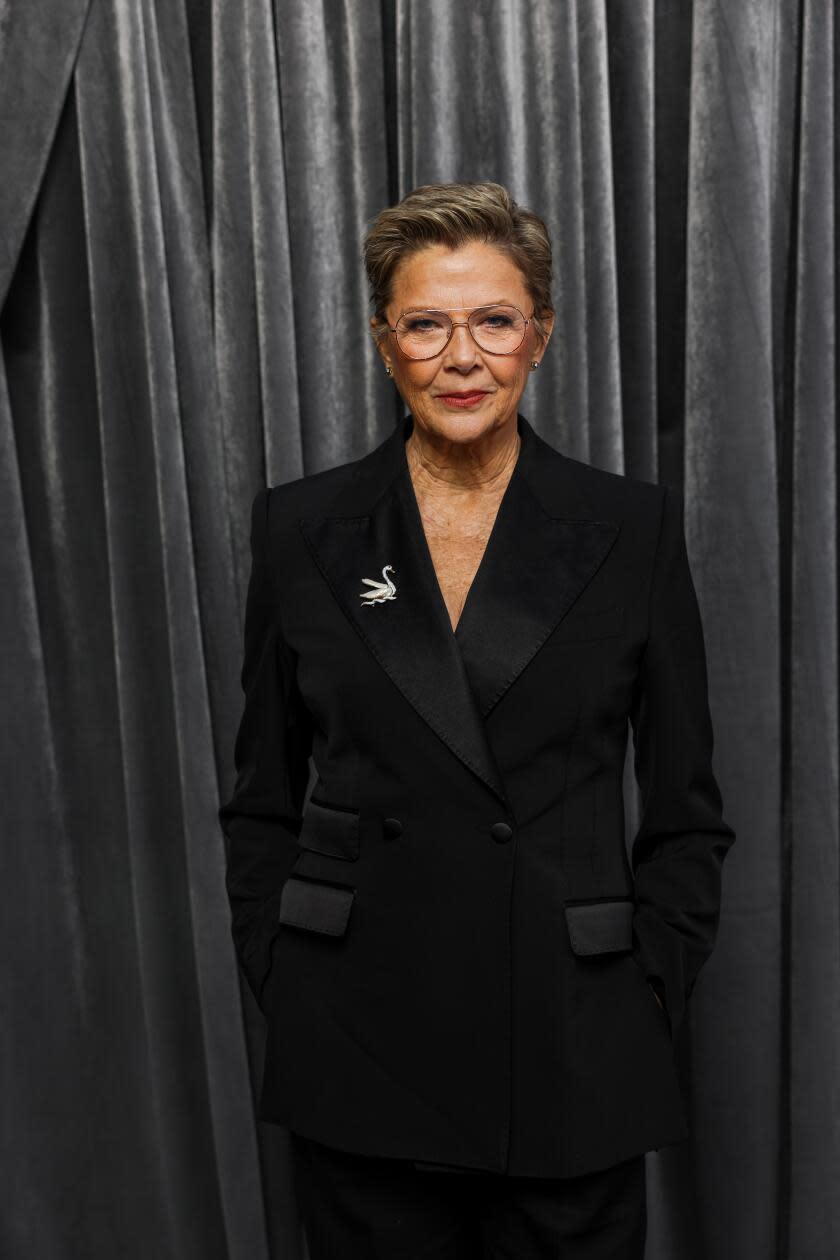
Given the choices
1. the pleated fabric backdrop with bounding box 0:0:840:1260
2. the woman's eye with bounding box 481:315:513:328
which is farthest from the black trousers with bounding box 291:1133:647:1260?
the woman's eye with bounding box 481:315:513:328

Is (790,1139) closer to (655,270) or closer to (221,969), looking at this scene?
(221,969)

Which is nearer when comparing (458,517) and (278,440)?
(458,517)

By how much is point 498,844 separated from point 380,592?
0.31m

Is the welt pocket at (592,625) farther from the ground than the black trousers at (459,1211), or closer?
farther from the ground

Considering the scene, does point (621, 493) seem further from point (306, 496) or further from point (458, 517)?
point (306, 496)

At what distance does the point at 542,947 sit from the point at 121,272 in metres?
1.31

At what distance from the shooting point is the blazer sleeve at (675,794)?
1.60m

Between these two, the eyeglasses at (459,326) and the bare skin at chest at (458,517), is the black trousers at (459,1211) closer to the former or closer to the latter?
the bare skin at chest at (458,517)

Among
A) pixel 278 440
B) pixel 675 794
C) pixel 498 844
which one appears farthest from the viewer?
pixel 278 440

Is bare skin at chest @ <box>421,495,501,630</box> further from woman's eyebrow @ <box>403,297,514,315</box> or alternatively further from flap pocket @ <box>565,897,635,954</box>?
flap pocket @ <box>565,897,635,954</box>

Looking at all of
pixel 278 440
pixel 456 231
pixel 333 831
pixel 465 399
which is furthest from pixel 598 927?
pixel 278 440

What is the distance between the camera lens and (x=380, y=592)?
1.58 m

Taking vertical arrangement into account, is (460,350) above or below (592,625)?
above

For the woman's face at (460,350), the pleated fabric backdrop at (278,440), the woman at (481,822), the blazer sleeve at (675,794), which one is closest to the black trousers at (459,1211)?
the woman at (481,822)
